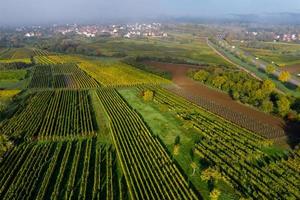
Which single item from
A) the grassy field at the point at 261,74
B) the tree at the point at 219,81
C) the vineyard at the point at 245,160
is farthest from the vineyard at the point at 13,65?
the grassy field at the point at 261,74

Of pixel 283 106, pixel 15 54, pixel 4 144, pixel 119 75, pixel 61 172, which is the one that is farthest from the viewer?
pixel 15 54

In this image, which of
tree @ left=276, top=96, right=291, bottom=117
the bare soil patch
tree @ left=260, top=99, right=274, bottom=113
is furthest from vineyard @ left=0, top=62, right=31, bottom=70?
the bare soil patch

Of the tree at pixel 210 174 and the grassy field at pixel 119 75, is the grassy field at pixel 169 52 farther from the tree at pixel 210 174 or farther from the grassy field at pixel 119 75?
the tree at pixel 210 174

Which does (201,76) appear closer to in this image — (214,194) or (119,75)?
(119,75)

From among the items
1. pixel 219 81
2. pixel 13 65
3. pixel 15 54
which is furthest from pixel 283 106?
pixel 15 54

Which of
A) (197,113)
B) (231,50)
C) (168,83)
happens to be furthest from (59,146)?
(231,50)

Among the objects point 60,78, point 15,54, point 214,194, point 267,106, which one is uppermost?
point 267,106
